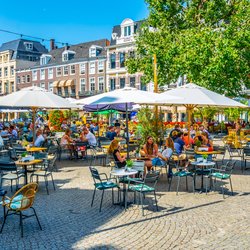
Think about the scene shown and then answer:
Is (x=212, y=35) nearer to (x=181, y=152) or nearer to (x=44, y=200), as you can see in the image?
(x=181, y=152)

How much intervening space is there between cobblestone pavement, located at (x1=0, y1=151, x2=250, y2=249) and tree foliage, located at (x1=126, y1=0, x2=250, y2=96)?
13366 millimetres

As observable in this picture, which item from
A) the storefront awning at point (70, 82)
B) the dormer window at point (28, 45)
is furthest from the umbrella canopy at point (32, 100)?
the dormer window at point (28, 45)

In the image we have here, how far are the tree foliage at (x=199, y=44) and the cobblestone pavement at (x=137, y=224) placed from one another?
526 inches

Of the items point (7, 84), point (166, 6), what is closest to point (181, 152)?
point (166, 6)

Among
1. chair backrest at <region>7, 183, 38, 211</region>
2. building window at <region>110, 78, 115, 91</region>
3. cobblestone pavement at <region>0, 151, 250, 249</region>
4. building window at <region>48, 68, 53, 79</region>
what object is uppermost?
building window at <region>48, 68, 53, 79</region>

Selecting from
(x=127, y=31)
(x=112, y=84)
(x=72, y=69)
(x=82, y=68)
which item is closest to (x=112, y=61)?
(x=112, y=84)

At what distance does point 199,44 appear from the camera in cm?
2184

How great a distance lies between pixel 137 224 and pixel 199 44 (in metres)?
17.5

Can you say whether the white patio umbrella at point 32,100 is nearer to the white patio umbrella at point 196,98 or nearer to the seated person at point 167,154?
the white patio umbrella at point 196,98

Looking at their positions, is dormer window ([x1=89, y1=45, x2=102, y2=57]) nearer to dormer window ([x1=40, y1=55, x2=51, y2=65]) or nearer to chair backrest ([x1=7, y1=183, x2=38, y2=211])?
dormer window ([x1=40, y1=55, x2=51, y2=65])

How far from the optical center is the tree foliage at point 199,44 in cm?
2112

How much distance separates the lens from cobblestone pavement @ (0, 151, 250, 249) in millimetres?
5598

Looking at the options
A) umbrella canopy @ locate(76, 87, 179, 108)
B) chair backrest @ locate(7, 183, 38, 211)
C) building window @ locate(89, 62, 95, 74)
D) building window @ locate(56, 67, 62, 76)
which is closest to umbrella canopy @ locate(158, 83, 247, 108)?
umbrella canopy @ locate(76, 87, 179, 108)

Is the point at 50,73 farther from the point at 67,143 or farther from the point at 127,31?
the point at 67,143
